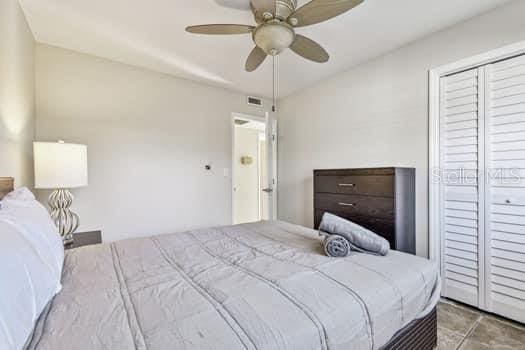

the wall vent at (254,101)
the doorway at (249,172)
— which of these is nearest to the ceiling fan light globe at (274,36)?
the wall vent at (254,101)

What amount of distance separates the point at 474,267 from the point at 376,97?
6.10 ft

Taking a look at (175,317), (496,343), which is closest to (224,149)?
(175,317)

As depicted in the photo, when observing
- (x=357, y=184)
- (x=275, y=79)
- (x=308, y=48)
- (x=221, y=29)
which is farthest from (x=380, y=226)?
(x=275, y=79)

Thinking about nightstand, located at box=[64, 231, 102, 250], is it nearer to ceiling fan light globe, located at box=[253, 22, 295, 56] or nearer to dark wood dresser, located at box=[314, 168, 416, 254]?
ceiling fan light globe, located at box=[253, 22, 295, 56]

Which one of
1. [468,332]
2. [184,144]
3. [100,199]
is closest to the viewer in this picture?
[468,332]

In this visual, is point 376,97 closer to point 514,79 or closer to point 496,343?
point 514,79

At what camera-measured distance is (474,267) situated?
2064 millimetres

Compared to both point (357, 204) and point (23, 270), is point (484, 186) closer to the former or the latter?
point (357, 204)

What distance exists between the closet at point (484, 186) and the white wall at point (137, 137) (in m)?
2.66

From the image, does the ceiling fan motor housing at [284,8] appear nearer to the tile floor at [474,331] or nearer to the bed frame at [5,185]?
the bed frame at [5,185]

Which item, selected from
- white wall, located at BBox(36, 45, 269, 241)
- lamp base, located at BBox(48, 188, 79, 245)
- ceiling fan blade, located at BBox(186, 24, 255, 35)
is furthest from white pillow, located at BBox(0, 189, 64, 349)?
white wall, located at BBox(36, 45, 269, 241)

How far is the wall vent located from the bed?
2849 millimetres

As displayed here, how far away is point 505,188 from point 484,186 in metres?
0.12

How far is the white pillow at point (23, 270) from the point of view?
61 centimetres
